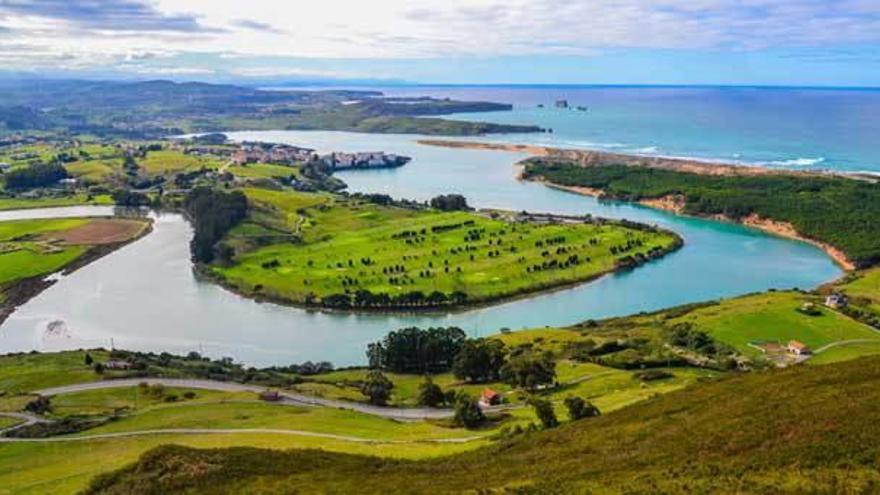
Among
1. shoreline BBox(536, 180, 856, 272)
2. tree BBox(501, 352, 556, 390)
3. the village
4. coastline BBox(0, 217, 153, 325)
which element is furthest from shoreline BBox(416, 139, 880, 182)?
tree BBox(501, 352, 556, 390)

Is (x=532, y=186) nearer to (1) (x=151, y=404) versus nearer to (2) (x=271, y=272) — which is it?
(2) (x=271, y=272)

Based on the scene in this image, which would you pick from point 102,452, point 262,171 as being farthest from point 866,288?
point 262,171

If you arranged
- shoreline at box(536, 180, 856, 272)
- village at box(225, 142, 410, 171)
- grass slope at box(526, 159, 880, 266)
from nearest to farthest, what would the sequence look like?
1. shoreline at box(536, 180, 856, 272)
2. grass slope at box(526, 159, 880, 266)
3. village at box(225, 142, 410, 171)

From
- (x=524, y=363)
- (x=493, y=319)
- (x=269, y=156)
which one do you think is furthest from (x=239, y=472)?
(x=269, y=156)

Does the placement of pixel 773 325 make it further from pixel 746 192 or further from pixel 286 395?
pixel 746 192

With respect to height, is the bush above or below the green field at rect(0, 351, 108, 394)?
above

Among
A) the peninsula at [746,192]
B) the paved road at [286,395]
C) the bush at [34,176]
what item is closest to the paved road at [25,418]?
the paved road at [286,395]

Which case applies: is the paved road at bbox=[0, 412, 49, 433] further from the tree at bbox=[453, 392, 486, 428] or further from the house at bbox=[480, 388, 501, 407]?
the house at bbox=[480, 388, 501, 407]
